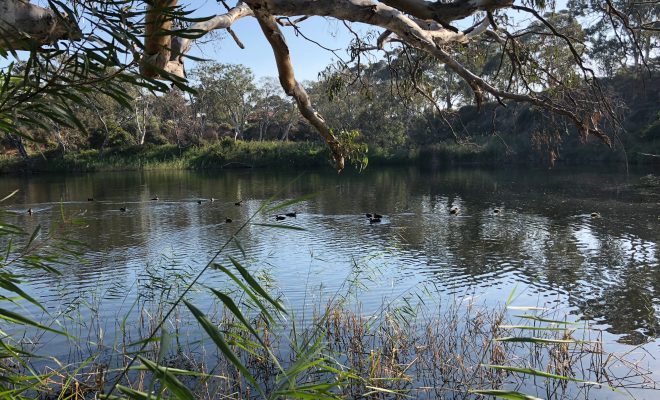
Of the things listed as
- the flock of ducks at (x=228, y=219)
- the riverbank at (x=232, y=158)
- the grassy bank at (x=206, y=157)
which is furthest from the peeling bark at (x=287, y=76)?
the grassy bank at (x=206, y=157)

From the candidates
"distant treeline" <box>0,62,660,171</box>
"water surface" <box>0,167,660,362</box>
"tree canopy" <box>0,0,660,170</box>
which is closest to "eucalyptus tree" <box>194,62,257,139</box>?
"distant treeline" <box>0,62,660,171</box>

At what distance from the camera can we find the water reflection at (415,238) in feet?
25.4

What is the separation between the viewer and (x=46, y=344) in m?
5.44

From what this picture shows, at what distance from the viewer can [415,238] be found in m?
11.9

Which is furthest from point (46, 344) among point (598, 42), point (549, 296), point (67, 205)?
point (598, 42)

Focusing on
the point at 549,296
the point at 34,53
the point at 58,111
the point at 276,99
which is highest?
the point at 276,99

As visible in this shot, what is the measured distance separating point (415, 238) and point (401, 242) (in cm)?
83

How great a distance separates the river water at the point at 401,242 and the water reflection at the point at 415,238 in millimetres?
36

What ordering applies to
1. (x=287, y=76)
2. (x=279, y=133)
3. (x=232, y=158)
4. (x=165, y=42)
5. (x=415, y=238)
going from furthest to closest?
(x=279, y=133) → (x=232, y=158) → (x=415, y=238) → (x=287, y=76) → (x=165, y=42)

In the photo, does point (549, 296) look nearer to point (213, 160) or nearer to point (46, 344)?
point (46, 344)

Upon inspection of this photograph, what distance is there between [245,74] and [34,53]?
137ft

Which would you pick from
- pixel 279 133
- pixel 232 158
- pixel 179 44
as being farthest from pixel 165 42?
pixel 279 133

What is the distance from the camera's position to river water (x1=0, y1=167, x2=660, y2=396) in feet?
23.8

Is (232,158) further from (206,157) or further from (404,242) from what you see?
(404,242)
